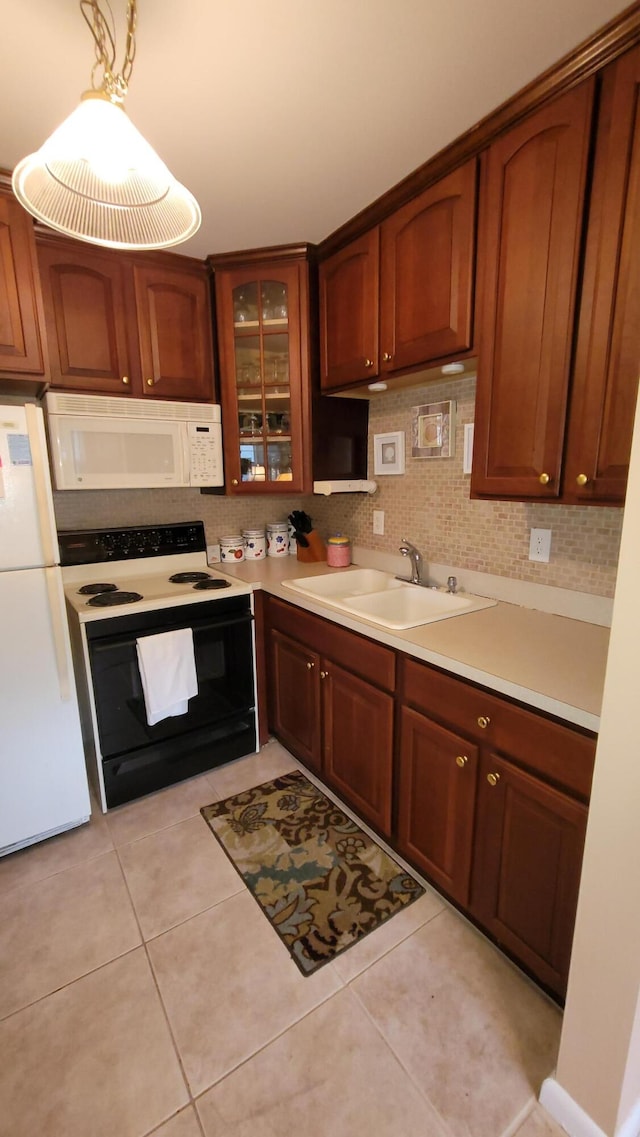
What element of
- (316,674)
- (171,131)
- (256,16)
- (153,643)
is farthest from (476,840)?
(171,131)

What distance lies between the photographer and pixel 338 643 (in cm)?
180

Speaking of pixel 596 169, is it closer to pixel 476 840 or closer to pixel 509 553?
pixel 509 553

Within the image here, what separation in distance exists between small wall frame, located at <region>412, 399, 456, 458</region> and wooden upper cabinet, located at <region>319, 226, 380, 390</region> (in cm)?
30

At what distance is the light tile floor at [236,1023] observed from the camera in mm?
1053

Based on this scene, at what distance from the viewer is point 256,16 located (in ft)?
3.41

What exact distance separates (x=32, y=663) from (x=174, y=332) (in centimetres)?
153

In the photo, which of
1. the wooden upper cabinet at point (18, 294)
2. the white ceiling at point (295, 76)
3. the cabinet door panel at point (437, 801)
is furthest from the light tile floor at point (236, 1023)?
the white ceiling at point (295, 76)

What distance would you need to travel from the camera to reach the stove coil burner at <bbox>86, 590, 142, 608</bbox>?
6.18 feet

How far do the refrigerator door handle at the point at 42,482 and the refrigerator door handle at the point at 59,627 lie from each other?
60 millimetres

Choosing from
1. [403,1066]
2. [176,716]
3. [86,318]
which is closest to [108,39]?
[86,318]

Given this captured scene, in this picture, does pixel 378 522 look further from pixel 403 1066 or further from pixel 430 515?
pixel 403 1066

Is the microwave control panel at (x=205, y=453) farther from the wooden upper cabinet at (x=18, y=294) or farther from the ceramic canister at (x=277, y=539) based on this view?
the wooden upper cabinet at (x=18, y=294)

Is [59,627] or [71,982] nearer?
[71,982]

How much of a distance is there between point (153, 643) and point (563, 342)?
172 centimetres
